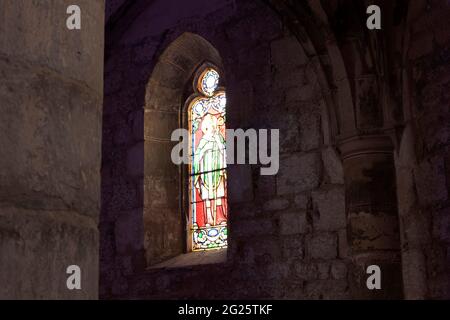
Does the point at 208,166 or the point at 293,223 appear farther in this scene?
the point at 208,166

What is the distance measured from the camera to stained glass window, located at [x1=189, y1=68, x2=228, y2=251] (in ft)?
21.3

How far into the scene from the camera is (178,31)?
6.76 meters

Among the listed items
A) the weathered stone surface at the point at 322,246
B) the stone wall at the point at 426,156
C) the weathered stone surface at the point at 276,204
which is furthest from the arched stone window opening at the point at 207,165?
the stone wall at the point at 426,156

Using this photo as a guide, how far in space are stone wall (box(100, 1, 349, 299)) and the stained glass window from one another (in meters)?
0.32

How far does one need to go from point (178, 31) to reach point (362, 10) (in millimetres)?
2285

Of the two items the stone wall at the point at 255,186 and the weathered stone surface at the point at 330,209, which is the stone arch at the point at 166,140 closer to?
the stone wall at the point at 255,186

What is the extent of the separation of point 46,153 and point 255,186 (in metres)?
4.71

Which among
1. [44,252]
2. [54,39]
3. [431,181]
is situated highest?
[431,181]

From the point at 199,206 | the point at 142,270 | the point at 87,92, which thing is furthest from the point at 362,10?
the point at 87,92

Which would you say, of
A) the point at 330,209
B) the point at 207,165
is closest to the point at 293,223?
the point at 330,209

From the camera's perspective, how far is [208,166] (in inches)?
264

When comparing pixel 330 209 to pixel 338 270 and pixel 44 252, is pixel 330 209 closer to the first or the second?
pixel 338 270

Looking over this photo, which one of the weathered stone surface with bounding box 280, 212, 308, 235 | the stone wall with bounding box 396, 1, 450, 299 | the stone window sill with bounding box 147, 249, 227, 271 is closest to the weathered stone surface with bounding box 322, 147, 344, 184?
the weathered stone surface with bounding box 280, 212, 308, 235

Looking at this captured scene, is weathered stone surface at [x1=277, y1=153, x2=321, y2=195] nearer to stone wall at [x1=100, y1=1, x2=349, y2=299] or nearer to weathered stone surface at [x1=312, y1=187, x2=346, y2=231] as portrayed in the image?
stone wall at [x1=100, y1=1, x2=349, y2=299]
